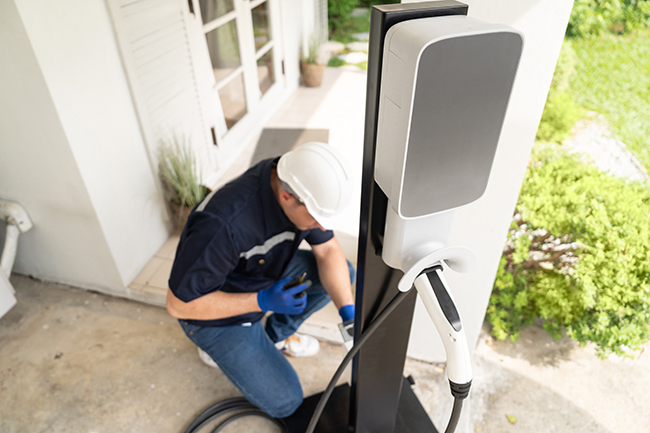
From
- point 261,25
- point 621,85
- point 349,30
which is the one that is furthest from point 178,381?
point 349,30

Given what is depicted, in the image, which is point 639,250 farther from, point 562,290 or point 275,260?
point 275,260

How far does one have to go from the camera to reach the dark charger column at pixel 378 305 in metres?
0.63

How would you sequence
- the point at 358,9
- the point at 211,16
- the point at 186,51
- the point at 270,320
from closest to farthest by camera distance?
the point at 270,320 < the point at 186,51 < the point at 211,16 < the point at 358,9

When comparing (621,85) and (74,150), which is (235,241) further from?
(621,85)

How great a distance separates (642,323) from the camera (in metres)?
1.62

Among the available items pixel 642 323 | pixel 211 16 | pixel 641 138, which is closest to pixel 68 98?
pixel 211 16

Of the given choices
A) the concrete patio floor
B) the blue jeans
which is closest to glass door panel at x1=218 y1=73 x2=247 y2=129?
the concrete patio floor

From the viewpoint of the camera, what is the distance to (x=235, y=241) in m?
1.33

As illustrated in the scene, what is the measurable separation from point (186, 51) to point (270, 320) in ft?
5.43

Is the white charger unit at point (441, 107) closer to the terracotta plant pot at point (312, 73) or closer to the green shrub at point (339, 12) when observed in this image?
the terracotta plant pot at point (312, 73)

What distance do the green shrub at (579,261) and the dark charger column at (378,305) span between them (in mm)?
720

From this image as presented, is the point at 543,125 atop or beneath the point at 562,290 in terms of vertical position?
beneath

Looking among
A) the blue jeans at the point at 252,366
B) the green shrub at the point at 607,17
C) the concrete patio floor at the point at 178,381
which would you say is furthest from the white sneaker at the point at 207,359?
the green shrub at the point at 607,17

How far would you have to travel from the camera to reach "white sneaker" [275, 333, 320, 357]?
6.25 feet
